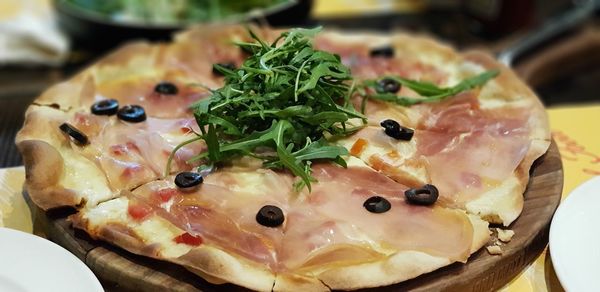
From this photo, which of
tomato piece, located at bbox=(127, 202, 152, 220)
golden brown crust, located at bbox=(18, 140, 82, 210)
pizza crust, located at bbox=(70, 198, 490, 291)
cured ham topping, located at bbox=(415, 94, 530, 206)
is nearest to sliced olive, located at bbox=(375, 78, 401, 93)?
cured ham topping, located at bbox=(415, 94, 530, 206)

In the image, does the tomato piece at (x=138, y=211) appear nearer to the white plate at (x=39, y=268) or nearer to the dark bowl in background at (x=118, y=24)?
the white plate at (x=39, y=268)

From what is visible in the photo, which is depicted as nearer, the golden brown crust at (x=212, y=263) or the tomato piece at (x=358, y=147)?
the golden brown crust at (x=212, y=263)

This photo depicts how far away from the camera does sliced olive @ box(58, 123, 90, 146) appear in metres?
2.42

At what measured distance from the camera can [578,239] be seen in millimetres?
2062

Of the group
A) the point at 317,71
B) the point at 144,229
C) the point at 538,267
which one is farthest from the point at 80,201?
the point at 538,267

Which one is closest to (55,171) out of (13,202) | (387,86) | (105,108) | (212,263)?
(13,202)

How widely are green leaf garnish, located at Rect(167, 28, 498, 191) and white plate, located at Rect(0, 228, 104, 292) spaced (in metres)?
0.50

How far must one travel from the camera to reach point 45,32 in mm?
4332

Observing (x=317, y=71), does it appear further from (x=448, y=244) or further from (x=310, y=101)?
(x=448, y=244)

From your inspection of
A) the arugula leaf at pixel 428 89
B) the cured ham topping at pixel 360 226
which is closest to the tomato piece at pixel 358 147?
the cured ham topping at pixel 360 226

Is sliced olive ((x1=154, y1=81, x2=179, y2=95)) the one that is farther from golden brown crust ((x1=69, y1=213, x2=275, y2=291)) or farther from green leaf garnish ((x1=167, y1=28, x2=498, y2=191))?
golden brown crust ((x1=69, y1=213, x2=275, y2=291))

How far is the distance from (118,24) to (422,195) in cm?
249

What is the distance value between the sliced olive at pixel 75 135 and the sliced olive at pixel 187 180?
398mm

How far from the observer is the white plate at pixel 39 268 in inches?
73.0
